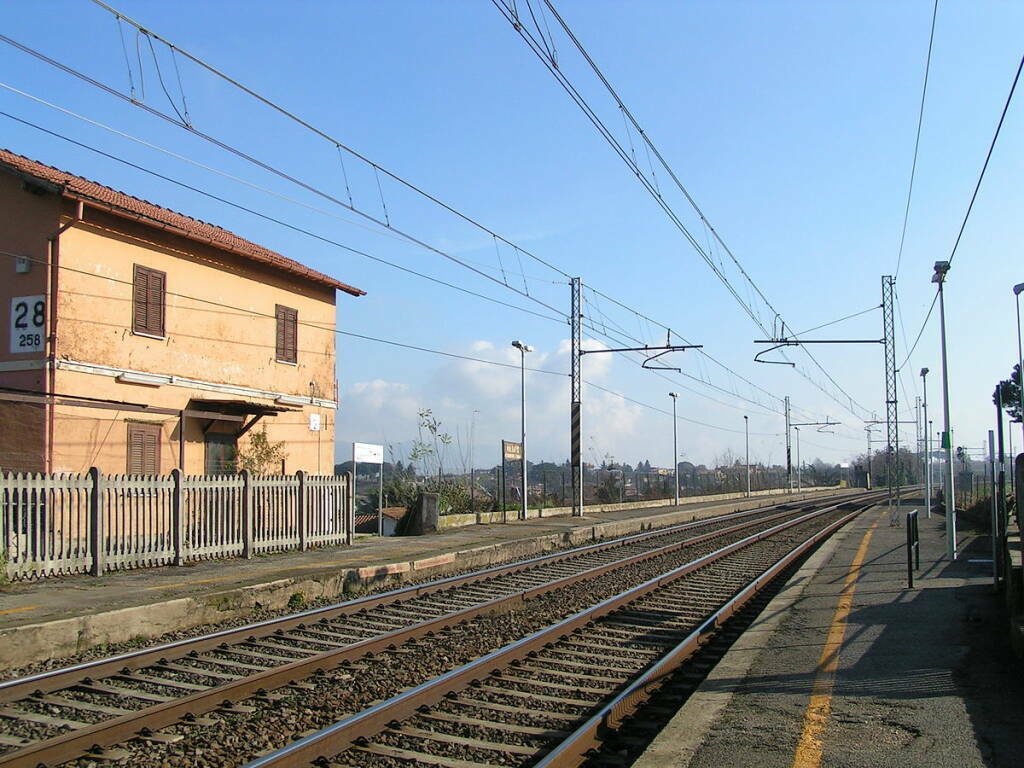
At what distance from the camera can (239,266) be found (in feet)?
80.3

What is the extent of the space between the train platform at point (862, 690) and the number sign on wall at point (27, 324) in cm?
1579

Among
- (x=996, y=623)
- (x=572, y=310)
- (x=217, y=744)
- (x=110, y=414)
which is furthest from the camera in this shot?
(x=572, y=310)

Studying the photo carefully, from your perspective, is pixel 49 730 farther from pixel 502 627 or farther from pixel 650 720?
pixel 502 627

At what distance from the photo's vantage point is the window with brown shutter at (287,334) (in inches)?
1027

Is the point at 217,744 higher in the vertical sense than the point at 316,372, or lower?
lower

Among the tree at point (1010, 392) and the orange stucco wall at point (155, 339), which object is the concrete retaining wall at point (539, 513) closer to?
the orange stucco wall at point (155, 339)

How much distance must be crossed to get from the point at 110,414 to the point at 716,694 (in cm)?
1702

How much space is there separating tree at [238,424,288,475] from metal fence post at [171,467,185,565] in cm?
945

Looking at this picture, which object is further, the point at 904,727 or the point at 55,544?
the point at 55,544

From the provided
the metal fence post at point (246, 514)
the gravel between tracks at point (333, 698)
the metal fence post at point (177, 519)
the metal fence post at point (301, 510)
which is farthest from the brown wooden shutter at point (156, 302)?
the gravel between tracks at point (333, 698)

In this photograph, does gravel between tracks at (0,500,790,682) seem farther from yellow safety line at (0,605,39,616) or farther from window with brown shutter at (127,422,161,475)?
window with brown shutter at (127,422,161,475)

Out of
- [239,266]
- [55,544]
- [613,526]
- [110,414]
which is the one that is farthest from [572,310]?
[55,544]

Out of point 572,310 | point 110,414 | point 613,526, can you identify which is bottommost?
point 613,526

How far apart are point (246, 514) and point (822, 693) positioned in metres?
11.7
